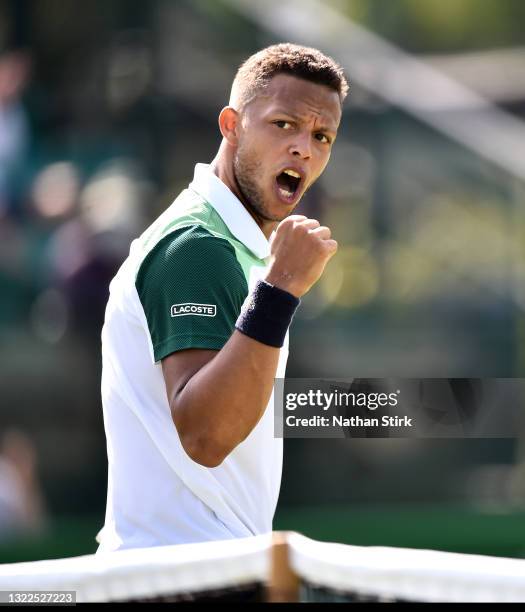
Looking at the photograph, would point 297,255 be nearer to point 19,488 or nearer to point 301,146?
point 301,146

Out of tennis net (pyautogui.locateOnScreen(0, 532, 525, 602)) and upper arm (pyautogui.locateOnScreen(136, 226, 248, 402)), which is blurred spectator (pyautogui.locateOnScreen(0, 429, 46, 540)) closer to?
upper arm (pyautogui.locateOnScreen(136, 226, 248, 402))

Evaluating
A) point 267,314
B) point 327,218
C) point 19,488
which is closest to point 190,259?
point 267,314

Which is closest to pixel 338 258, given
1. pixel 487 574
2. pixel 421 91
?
pixel 421 91

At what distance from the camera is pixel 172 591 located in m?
2.40

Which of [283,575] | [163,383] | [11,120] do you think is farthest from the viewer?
[11,120]

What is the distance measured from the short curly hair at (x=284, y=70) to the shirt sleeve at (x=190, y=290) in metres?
0.59

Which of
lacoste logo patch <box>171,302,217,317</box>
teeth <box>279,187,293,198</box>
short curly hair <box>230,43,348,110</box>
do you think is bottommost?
lacoste logo patch <box>171,302,217,317</box>

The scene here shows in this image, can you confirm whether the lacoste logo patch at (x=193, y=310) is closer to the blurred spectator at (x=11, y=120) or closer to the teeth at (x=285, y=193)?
the teeth at (x=285, y=193)

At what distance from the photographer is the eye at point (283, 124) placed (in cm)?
322

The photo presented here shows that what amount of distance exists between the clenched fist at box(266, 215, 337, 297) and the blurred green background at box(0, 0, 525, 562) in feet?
14.1

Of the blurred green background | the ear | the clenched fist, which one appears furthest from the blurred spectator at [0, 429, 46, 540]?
the clenched fist

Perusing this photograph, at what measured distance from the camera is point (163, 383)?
9.55 ft

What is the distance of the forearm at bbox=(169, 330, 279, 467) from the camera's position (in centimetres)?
263
